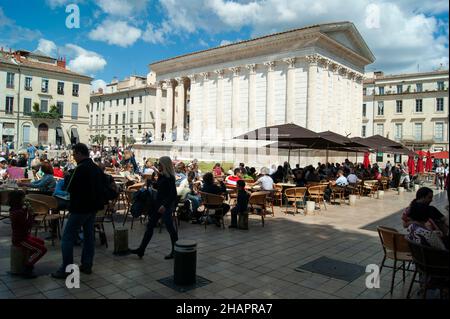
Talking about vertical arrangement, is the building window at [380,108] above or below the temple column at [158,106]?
above

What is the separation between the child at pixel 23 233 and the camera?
4.99m

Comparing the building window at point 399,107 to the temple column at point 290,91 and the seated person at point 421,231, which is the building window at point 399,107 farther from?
the seated person at point 421,231

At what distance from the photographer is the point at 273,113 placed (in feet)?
104

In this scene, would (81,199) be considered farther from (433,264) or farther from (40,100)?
(40,100)

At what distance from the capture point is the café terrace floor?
15.5 feet

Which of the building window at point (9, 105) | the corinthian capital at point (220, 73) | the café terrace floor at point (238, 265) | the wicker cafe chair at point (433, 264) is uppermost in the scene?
the corinthian capital at point (220, 73)

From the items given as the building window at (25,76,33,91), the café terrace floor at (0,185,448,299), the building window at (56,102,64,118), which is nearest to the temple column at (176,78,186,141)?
the building window at (56,102,64,118)

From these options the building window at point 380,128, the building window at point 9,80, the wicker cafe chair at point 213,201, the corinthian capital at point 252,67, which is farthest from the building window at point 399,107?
the building window at point 9,80

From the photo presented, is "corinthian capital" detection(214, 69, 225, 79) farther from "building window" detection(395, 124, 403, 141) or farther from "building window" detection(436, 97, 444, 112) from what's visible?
"building window" detection(436, 97, 444, 112)

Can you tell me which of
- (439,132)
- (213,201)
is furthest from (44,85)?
(439,132)

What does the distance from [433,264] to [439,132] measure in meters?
55.1

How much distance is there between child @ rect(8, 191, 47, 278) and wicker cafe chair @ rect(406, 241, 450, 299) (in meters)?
5.08

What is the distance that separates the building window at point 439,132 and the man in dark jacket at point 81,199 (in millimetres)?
56076

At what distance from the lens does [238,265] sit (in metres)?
5.94
